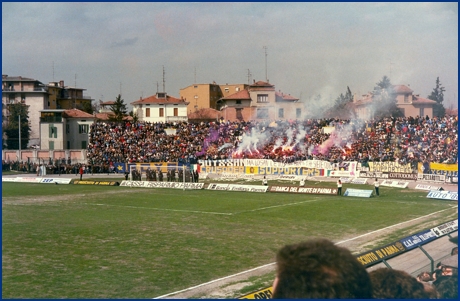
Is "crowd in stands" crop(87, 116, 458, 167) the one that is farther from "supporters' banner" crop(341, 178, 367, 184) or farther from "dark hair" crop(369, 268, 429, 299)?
"dark hair" crop(369, 268, 429, 299)

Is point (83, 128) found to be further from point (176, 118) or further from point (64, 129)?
point (176, 118)

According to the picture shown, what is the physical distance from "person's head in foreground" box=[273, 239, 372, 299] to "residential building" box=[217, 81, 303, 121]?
55.1m

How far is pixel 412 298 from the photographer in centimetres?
329

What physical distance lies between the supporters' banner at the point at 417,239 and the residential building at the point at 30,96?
54404 mm

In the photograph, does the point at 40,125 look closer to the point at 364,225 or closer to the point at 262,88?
the point at 262,88

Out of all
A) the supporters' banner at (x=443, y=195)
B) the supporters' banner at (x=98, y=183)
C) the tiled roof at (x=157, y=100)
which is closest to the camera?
the supporters' banner at (x=443, y=195)

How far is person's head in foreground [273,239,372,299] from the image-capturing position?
279 centimetres

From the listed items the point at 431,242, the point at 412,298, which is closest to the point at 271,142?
the point at 431,242

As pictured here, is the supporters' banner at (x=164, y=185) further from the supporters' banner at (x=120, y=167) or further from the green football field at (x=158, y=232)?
the supporters' banner at (x=120, y=167)

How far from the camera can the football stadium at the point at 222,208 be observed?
10.8 m

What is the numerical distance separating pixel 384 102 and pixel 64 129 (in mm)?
32879

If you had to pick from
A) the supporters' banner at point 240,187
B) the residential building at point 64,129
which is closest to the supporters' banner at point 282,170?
the supporters' banner at point 240,187

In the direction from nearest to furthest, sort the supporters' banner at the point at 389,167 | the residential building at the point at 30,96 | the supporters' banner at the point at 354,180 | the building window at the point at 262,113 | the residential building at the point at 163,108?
the supporters' banner at the point at 354,180, the supporters' banner at the point at 389,167, the residential building at the point at 30,96, the building window at the point at 262,113, the residential building at the point at 163,108

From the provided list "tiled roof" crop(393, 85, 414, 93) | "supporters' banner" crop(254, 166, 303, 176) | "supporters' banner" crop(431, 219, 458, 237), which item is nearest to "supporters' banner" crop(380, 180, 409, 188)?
"supporters' banner" crop(254, 166, 303, 176)
